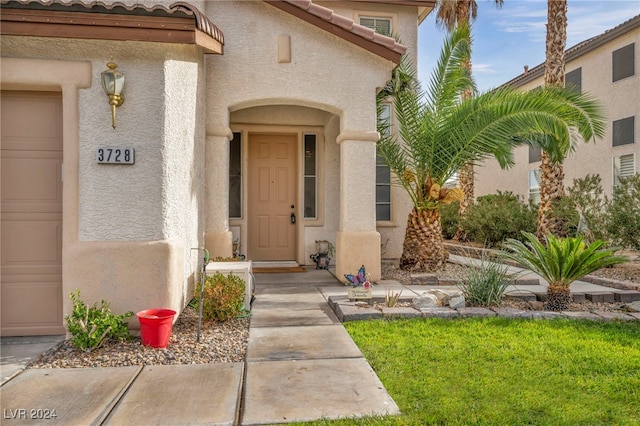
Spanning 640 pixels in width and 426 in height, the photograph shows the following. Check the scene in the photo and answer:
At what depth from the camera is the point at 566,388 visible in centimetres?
352

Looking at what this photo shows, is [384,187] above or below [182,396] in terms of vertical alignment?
above

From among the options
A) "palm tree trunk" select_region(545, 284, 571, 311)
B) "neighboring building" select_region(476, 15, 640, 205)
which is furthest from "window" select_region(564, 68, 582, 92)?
"palm tree trunk" select_region(545, 284, 571, 311)

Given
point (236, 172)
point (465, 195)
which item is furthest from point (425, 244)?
point (465, 195)

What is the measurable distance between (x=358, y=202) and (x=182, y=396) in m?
4.88

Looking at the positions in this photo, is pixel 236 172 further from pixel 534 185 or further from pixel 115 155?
pixel 534 185

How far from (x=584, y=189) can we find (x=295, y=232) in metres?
6.71

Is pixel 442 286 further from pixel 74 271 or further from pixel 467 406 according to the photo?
pixel 74 271

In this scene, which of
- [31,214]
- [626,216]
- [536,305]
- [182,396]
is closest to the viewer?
[182,396]

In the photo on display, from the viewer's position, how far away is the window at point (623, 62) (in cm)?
1420

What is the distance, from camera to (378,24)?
34.6ft

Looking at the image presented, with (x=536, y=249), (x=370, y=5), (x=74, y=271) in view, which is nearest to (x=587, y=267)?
(x=536, y=249)

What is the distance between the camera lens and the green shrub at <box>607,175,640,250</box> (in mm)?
8242

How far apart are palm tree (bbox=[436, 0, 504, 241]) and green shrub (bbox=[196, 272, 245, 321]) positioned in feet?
34.9

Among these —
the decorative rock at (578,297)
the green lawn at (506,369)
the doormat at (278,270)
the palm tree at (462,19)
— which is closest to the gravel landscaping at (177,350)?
the green lawn at (506,369)
